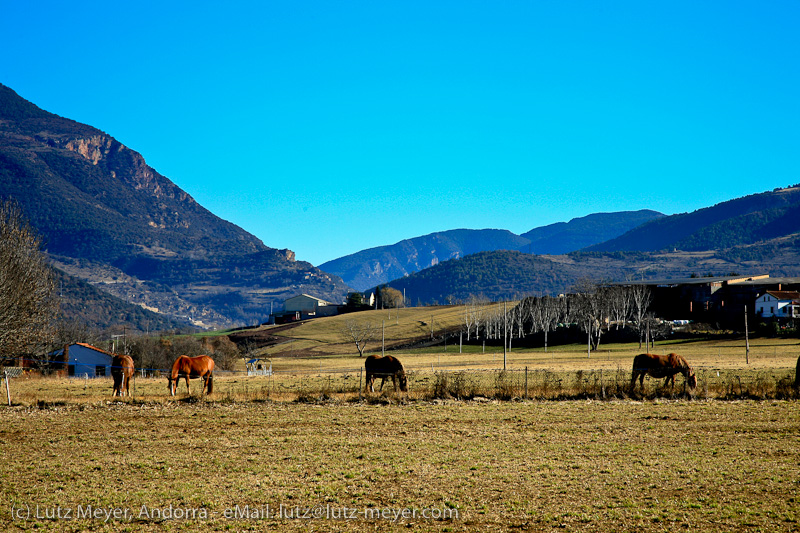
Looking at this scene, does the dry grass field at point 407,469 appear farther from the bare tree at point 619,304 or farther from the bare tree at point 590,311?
the bare tree at point 619,304

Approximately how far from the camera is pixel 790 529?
12.1 metres

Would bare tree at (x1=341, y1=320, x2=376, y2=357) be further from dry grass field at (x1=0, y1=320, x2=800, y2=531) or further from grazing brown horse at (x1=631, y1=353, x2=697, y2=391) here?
dry grass field at (x1=0, y1=320, x2=800, y2=531)

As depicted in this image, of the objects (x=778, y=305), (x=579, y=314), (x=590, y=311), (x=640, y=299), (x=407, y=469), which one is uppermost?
(x=640, y=299)

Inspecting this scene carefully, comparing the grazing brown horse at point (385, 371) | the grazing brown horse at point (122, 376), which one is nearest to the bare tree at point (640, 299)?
the grazing brown horse at point (385, 371)

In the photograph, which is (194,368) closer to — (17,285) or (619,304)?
(17,285)

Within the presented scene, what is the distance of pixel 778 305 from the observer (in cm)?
9594

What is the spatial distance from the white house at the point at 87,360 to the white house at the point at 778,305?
280 feet

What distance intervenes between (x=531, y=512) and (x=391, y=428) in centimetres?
956

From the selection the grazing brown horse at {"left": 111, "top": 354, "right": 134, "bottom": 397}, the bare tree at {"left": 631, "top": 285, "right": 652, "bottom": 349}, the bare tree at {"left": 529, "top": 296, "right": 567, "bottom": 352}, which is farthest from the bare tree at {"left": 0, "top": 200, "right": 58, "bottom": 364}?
the bare tree at {"left": 631, "top": 285, "right": 652, "bottom": 349}

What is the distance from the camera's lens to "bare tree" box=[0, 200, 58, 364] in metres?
37.3

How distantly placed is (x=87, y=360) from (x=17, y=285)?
21.9 metres

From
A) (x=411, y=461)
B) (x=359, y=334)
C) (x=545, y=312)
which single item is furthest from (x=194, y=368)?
(x=545, y=312)

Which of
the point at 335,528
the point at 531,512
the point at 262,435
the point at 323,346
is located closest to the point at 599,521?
the point at 531,512

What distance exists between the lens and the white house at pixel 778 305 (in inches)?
3748
